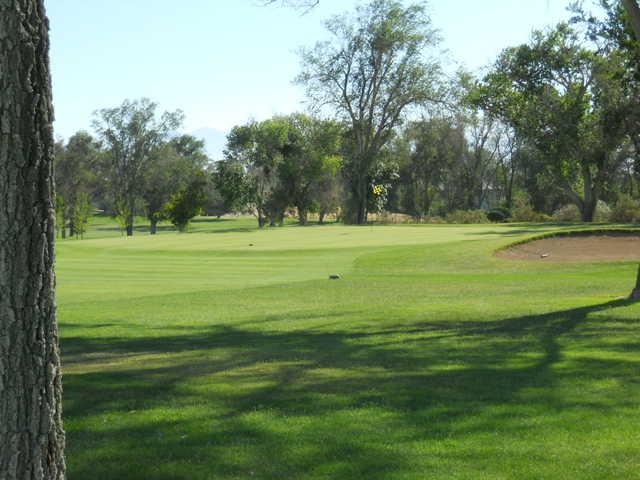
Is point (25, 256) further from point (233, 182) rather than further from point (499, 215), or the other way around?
point (233, 182)

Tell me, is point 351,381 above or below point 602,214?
below

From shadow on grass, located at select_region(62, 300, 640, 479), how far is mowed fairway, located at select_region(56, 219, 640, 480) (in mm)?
24

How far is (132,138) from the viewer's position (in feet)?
303

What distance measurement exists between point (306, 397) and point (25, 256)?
4.41 meters

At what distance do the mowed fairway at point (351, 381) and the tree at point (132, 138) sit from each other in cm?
7436

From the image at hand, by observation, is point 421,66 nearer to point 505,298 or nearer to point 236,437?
point 505,298

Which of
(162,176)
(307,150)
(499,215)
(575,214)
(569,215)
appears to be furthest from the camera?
(162,176)

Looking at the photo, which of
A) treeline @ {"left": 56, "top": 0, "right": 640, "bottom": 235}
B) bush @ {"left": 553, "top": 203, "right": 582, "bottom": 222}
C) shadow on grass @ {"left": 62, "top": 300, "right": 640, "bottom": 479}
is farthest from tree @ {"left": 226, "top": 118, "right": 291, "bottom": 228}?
shadow on grass @ {"left": 62, "top": 300, "right": 640, "bottom": 479}

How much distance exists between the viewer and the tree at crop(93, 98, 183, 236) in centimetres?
9169

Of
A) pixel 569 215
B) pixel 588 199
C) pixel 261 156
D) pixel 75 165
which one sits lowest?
pixel 569 215

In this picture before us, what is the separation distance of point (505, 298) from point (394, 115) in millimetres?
47452

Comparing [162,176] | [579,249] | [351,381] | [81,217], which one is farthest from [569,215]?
[351,381]

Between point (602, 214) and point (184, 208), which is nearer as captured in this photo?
point (602, 214)

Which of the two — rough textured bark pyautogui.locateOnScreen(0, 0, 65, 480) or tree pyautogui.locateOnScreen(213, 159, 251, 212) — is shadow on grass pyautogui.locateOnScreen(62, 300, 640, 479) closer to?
rough textured bark pyautogui.locateOnScreen(0, 0, 65, 480)
